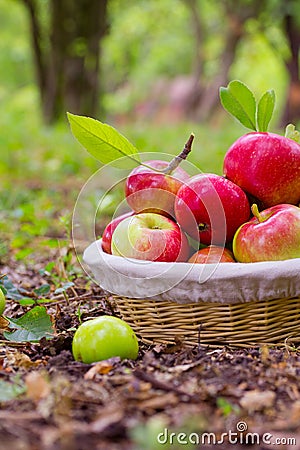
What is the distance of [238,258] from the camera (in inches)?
81.8

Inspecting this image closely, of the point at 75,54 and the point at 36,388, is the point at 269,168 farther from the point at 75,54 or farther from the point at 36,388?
the point at 75,54

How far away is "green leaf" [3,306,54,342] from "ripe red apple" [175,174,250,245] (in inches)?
22.0

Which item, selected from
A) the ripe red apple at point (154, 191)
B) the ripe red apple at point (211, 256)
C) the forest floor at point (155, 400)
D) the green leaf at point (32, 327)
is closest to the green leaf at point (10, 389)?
the forest floor at point (155, 400)

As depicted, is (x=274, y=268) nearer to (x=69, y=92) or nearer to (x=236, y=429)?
(x=236, y=429)

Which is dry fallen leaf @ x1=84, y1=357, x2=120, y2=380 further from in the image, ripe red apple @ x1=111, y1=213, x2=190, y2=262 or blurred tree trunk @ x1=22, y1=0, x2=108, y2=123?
blurred tree trunk @ x1=22, y1=0, x2=108, y2=123

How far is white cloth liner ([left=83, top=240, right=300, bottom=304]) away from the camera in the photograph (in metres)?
1.88

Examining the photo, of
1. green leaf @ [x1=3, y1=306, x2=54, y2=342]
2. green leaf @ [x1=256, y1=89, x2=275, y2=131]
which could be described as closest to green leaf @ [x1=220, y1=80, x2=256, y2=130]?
green leaf @ [x1=256, y1=89, x2=275, y2=131]

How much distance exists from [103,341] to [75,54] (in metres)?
9.53

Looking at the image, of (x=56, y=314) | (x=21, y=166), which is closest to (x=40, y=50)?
(x=21, y=166)

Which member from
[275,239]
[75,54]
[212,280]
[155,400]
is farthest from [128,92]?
[155,400]

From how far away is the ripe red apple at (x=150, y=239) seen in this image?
2037mm

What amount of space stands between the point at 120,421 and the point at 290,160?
1.17 m

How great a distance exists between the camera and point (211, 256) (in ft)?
6.69

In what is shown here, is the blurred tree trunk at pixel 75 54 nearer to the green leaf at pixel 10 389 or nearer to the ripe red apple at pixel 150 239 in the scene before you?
the ripe red apple at pixel 150 239
